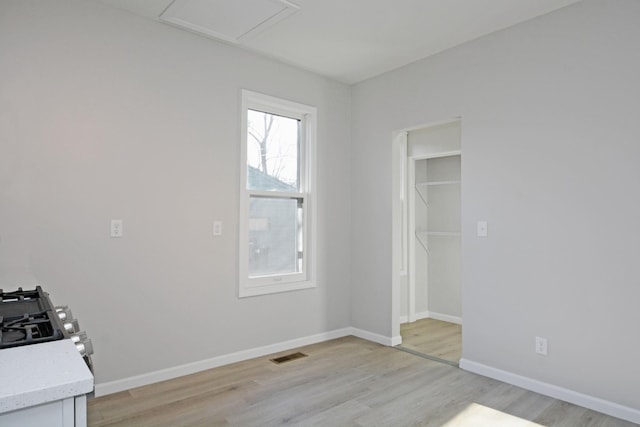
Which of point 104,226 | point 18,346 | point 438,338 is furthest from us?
point 438,338

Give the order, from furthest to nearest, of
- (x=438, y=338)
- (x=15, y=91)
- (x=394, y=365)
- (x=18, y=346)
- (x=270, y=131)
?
(x=438, y=338) → (x=270, y=131) → (x=394, y=365) → (x=15, y=91) → (x=18, y=346)

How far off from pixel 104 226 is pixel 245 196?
44.6 inches

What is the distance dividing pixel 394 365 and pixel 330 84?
279 cm

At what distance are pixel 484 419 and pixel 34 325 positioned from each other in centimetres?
239

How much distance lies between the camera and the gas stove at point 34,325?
1134mm

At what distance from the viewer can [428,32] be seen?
314 cm

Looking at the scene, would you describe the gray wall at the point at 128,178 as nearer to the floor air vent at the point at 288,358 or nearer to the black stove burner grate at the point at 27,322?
the floor air vent at the point at 288,358

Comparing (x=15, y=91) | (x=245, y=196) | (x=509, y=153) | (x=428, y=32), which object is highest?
(x=428, y=32)

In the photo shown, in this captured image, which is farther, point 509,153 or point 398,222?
point 398,222

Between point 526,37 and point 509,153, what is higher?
point 526,37

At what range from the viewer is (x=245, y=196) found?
3.49 meters

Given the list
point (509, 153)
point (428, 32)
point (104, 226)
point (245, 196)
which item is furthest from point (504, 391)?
point (104, 226)

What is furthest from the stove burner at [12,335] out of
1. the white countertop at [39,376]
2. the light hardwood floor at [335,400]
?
the light hardwood floor at [335,400]

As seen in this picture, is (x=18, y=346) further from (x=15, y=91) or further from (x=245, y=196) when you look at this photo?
(x=245, y=196)
